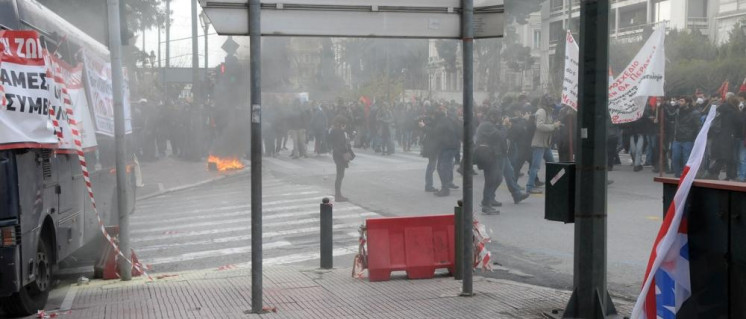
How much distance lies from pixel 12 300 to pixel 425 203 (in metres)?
8.97

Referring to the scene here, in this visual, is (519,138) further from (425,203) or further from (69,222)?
(69,222)

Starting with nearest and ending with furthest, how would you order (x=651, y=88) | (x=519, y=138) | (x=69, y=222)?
(x=69, y=222) → (x=651, y=88) → (x=519, y=138)

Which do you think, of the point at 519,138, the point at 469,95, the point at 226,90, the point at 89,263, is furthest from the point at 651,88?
the point at 226,90

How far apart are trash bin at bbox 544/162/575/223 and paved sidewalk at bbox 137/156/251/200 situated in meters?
12.6

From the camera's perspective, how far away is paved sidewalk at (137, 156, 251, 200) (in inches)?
736

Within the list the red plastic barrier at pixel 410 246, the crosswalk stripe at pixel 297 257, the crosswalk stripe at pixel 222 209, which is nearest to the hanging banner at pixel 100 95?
the crosswalk stripe at pixel 297 257

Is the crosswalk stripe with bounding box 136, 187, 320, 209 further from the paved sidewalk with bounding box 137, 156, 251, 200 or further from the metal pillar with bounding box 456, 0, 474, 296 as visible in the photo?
the metal pillar with bounding box 456, 0, 474, 296

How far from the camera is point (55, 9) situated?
1880 centimetres

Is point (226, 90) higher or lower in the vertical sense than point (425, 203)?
higher

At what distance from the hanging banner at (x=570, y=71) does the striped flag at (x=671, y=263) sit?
31.5ft

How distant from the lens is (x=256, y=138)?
248 inches

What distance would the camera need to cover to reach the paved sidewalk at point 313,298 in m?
6.59

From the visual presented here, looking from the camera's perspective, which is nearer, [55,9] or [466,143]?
[466,143]

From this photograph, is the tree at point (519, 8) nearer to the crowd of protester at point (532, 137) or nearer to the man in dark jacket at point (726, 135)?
the crowd of protester at point (532, 137)
